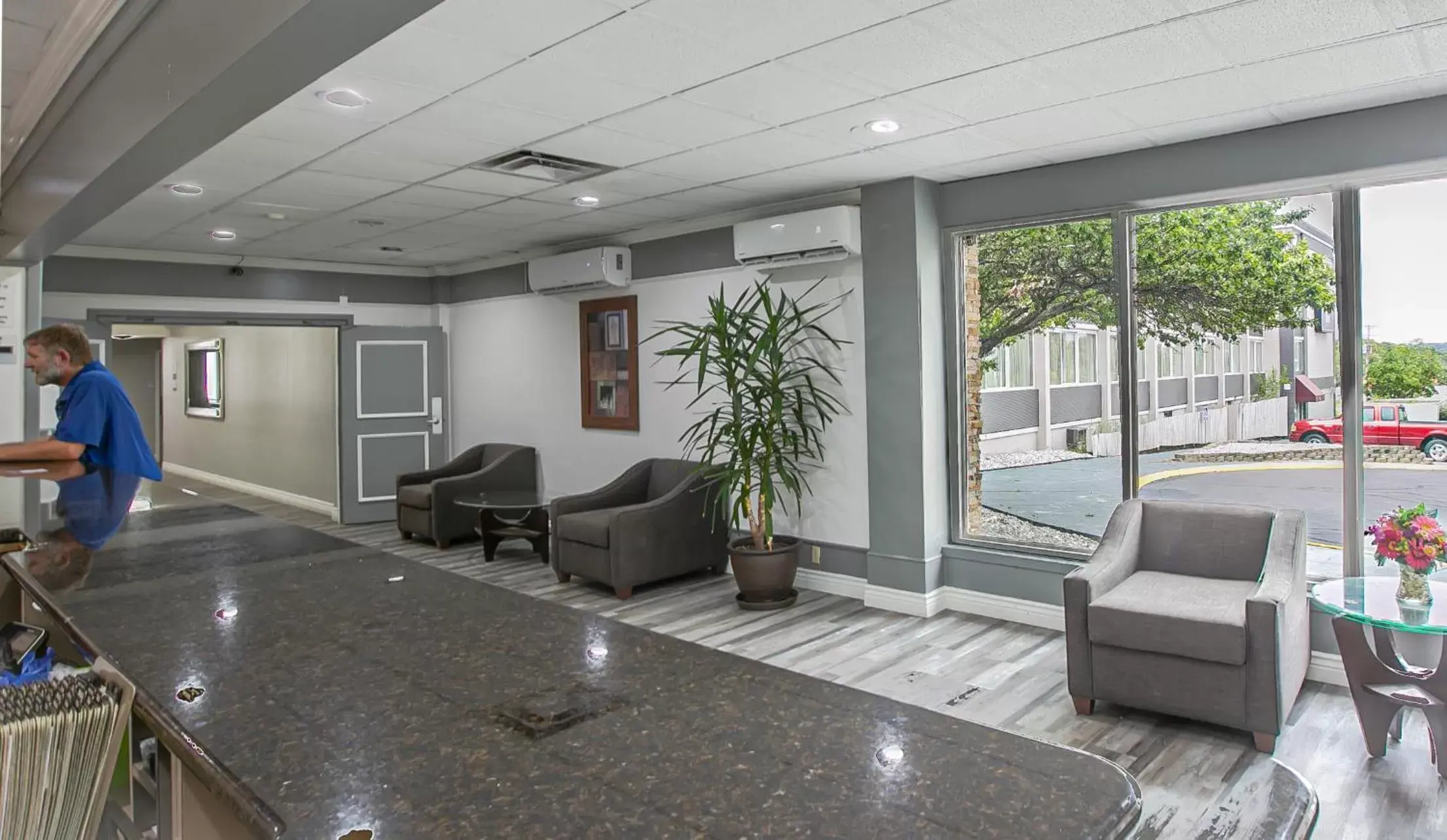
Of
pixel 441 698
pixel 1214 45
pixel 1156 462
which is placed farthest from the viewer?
pixel 1156 462

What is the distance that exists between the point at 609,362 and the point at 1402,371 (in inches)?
181

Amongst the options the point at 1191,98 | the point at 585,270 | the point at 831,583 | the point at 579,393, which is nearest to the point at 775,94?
the point at 1191,98

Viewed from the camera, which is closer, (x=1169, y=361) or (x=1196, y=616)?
(x=1196, y=616)

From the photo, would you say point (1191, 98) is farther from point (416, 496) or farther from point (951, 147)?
point (416, 496)

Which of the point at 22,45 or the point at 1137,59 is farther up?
the point at 22,45

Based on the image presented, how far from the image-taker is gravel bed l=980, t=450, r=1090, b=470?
455cm

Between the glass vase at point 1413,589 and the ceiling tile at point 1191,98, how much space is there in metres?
1.71

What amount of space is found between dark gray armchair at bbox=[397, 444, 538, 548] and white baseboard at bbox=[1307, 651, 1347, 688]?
522 cm

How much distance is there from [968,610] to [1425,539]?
2154 mm

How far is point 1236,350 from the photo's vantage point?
156 inches

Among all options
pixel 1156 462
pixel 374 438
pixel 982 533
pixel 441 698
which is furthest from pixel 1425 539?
pixel 374 438

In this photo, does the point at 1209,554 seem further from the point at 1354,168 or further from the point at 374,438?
the point at 374,438

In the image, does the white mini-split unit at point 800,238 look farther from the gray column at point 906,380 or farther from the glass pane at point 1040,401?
the glass pane at point 1040,401

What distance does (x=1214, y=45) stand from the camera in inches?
107
